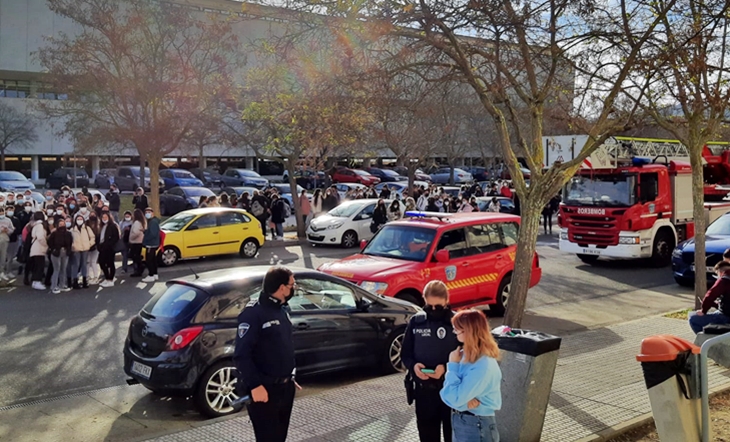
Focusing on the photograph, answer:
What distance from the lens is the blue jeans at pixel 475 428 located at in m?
4.56

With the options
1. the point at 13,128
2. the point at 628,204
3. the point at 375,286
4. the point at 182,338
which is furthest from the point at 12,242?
the point at 13,128

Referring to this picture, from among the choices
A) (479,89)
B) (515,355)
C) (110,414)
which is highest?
(479,89)

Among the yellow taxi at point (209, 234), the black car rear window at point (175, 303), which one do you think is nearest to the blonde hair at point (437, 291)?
the black car rear window at point (175, 303)

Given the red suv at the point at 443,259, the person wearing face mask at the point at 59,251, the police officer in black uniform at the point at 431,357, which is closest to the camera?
the police officer in black uniform at the point at 431,357

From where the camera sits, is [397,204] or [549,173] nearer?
[549,173]

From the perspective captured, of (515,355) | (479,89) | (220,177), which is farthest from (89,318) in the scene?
(220,177)

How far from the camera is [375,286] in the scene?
34.2 ft

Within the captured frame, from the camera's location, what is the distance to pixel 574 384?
25.6 feet

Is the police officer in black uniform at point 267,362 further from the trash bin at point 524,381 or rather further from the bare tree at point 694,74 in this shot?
the bare tree at point 694,74

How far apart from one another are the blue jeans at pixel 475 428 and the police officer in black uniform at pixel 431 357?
48 centimetres

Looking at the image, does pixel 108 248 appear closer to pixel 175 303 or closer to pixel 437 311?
pixel 175 303

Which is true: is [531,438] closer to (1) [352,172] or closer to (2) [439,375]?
(2) [439,375]

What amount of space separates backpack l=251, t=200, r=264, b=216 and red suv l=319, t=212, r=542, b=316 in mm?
10795

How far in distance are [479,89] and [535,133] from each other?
104cm
